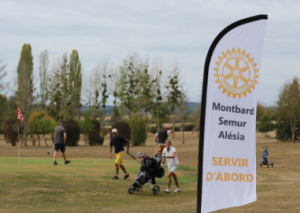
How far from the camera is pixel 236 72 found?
6.02 m

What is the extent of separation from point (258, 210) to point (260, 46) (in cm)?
527

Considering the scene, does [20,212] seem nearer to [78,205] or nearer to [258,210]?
[78,205]

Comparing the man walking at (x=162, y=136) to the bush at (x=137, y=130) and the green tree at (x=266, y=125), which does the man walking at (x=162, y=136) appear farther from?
the green tree at (x=266, y=125)

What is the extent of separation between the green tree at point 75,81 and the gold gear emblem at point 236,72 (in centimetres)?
6904

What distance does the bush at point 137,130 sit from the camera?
154ft

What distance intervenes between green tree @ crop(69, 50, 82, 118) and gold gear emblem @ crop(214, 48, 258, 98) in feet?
227

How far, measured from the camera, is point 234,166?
6109 mm

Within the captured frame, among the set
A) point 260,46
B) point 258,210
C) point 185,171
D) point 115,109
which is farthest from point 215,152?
point 115,109

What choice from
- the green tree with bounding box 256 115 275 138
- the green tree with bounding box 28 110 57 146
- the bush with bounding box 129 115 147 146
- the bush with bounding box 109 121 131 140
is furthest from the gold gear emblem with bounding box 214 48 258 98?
the green tree with bounding box 256 115 275 138

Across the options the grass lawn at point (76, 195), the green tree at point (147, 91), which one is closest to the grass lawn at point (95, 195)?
the grass lawn at point (76, 195)

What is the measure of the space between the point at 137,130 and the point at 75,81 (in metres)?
30.9

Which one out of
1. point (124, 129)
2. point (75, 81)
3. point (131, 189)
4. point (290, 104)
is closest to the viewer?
point (131, 189)

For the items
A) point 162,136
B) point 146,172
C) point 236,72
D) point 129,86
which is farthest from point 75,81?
point 236,72

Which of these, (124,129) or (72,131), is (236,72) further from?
(124,129)
